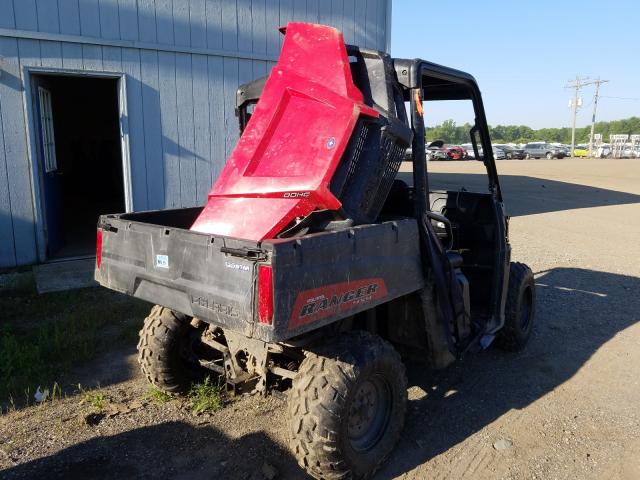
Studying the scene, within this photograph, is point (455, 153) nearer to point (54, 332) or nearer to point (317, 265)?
point (54, 332)

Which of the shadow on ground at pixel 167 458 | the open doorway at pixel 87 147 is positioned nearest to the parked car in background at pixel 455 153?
the open doorway at pixel 87 147

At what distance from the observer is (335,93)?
10.4 feet

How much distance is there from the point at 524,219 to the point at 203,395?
1077cm

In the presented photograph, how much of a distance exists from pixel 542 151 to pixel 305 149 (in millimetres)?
50155

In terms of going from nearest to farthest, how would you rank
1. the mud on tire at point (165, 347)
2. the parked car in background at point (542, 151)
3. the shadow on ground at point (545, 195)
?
the mud on tire at point (165, 347)
the shadow on ground at point (545, 195)
the parked car in background at point (542, 151)

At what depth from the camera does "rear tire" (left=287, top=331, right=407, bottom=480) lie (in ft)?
8.74

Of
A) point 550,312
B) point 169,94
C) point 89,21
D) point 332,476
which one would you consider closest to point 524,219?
point 550,312

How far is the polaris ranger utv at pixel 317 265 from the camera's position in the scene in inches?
101

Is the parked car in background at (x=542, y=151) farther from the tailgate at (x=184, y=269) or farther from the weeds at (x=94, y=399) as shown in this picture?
the tailgate at (x=184, y=269)

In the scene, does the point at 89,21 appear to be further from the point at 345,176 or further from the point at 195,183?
the point at 345,176

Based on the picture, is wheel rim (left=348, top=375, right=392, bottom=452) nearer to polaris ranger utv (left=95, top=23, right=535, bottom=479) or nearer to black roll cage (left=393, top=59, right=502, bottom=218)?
polaris ranger utv (left=95, top=23, right=535, bottom=479)

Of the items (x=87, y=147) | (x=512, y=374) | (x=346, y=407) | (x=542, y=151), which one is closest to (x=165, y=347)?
(x=346, y=407)

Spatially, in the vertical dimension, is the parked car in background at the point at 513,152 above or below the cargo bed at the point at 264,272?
below

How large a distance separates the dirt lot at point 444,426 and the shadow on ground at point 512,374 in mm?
12
